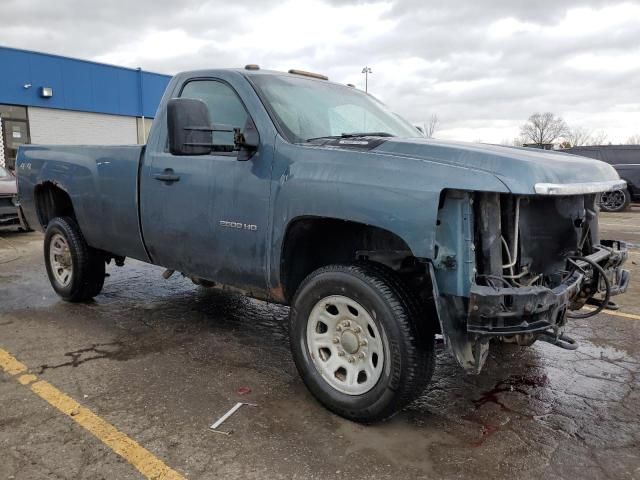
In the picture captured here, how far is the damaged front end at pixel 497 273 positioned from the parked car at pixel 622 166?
1403 cm

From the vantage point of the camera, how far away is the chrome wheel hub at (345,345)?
10.1 feet

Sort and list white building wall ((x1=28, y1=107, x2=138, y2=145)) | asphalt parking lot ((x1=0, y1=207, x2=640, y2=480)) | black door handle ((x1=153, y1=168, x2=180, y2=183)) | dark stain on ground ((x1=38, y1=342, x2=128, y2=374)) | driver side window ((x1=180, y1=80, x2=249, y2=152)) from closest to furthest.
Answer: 1. asphalt parking lot ((x1=0, y1=207, x2=640, y2=480))
2. driver side window ((x1=180, y1=80, x2=249, y2=152))
3. dark stain on ground ((x1=38, y1=342, x2=128, y2=374))
4. black door handle ((x1=153, y1=168, x2=180, y2=183))
5. white building wall ((x1=28, y1=107, x2=138, y2=145))

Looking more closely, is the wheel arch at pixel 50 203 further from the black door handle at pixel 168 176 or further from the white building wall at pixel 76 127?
the white building wall at pixel 76 127

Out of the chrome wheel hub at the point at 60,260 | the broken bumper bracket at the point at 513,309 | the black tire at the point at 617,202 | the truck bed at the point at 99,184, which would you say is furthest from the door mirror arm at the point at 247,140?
the black tire at the point at 617,202

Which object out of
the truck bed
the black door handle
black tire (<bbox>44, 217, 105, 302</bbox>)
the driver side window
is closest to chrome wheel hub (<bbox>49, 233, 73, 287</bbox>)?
black tire (<bbox>44, 217, 105, 302</bbox>)

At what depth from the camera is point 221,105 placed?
13.1ft

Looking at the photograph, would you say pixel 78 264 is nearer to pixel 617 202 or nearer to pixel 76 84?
pixel 617 202

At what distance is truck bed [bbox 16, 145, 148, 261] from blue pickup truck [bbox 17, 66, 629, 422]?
0.04 metres

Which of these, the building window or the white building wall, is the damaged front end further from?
the building window

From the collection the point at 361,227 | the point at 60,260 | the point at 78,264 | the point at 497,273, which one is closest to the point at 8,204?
the point at 60,260

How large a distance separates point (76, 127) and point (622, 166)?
19.9m

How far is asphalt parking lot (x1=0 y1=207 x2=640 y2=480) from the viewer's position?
2736 mm

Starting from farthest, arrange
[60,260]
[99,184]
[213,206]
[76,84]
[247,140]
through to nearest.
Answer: [76,84]
[60,260]
[99,184]
[213,206]
[247,140]

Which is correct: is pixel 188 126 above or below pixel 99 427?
above
